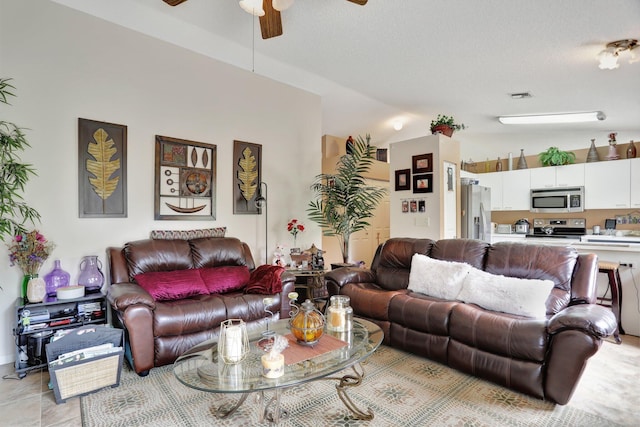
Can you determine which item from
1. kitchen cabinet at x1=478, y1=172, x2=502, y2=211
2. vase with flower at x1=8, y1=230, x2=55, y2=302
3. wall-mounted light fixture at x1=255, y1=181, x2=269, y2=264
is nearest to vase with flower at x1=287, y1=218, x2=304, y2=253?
wall-mounted light fixture at x1=255, y1=181, x2=269, y2=264

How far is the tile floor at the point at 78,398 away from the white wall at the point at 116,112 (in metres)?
0.60

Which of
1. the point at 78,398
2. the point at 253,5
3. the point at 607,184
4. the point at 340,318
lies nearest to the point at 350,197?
the point at 340,318

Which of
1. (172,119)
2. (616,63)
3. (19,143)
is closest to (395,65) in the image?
(616,63)

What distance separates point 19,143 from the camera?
264 centimetres

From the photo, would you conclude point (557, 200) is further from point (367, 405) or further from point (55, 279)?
point (55, 279)

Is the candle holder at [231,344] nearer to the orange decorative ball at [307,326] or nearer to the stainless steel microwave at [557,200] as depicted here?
the orange decorative ball at [307,326]

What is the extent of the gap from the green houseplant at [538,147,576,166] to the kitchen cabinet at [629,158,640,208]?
0.85 meters

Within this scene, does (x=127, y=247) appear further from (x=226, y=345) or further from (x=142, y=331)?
(x=226, y=345)

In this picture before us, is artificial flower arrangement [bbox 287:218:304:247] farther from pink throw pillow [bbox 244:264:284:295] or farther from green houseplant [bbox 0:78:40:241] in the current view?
green houseplant [bbox 0:78:40:241]

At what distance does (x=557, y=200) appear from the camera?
5598 mm

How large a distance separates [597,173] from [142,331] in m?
6.43

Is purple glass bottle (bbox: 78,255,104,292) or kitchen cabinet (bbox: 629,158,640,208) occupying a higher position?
kitchen cabinet (bbox: 629,158,640,208)

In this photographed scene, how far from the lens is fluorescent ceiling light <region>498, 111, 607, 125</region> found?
475cm

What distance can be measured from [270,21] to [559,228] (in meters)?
5.88
